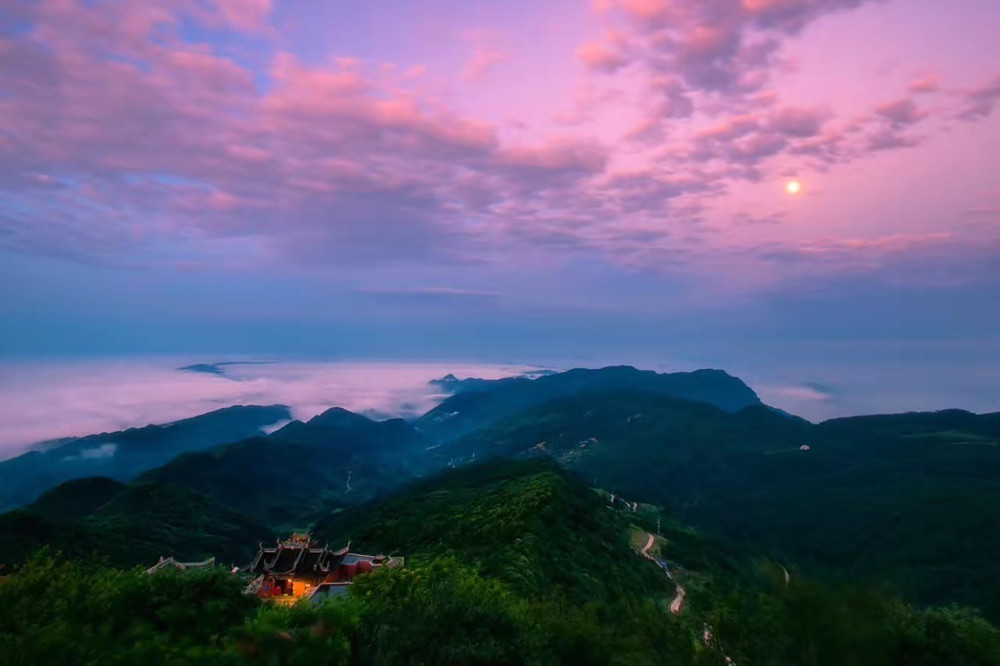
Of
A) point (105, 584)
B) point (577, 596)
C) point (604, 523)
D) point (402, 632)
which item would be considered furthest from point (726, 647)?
point (604, 523)

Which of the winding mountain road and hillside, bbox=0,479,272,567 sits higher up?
the winding mountain road

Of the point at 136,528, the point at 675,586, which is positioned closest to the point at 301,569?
the point at 675,586

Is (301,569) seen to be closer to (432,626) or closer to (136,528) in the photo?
(432,626)

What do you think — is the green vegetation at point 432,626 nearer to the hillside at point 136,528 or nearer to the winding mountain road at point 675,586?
the winding mountain road at point 675,586

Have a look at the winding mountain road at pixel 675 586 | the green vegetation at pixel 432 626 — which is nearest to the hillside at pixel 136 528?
the green vegetation at pixel 432 626

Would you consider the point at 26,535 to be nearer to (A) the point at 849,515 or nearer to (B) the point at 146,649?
(B) the point at 146,649

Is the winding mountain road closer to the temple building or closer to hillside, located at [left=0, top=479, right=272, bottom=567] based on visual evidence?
the temple building

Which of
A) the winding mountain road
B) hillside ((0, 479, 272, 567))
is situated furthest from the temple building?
the winding mountain road

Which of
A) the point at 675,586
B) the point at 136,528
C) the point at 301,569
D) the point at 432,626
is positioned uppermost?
the point at 432,626
